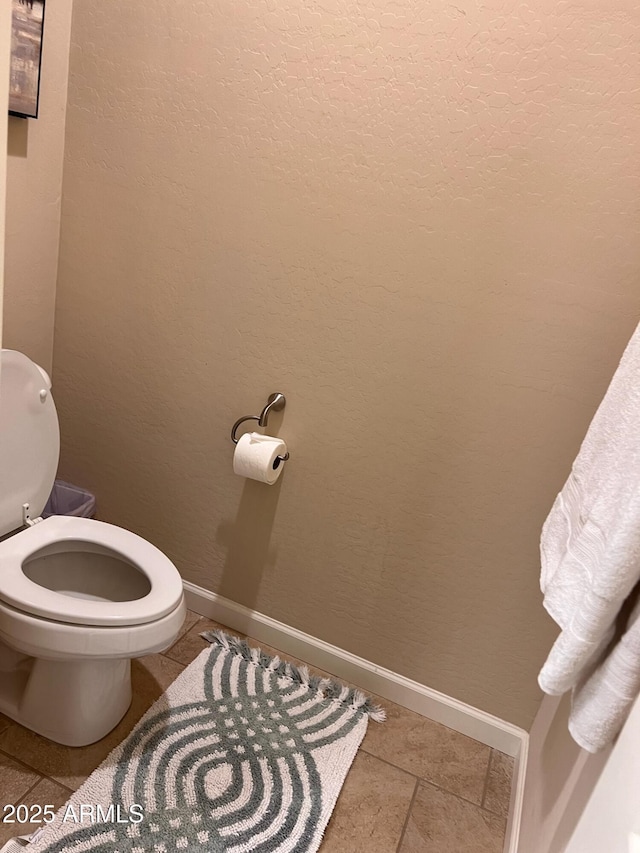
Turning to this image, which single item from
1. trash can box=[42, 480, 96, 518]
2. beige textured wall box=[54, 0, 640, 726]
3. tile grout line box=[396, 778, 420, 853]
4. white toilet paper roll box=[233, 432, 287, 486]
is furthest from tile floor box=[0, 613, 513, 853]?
white toilet paper roll box=[233, 432, 287, 486]

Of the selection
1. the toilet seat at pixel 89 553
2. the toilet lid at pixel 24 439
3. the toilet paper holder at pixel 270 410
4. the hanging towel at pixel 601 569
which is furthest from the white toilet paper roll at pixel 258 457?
the hanging towel at pixel 601 569

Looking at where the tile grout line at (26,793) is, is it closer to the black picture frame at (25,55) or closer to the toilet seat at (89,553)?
the toilet seat at (89,553)

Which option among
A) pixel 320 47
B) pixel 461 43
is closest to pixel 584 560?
pixel 461 43

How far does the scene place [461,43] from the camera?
1338 mm

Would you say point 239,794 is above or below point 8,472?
below

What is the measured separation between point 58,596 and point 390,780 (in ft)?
3.13

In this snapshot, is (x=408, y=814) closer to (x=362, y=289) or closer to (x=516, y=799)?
(x=516, y=799)

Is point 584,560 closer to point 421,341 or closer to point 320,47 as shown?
point 421,341

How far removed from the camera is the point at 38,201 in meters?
1.74

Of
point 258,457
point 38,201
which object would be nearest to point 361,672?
point 258,457

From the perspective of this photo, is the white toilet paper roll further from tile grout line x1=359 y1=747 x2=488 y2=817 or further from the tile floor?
tile grout line x1=359 y1=747 x2=488 y2=817

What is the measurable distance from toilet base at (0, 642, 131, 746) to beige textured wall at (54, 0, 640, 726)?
52cm

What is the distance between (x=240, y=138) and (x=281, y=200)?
187mm

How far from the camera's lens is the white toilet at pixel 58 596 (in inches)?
52.9
